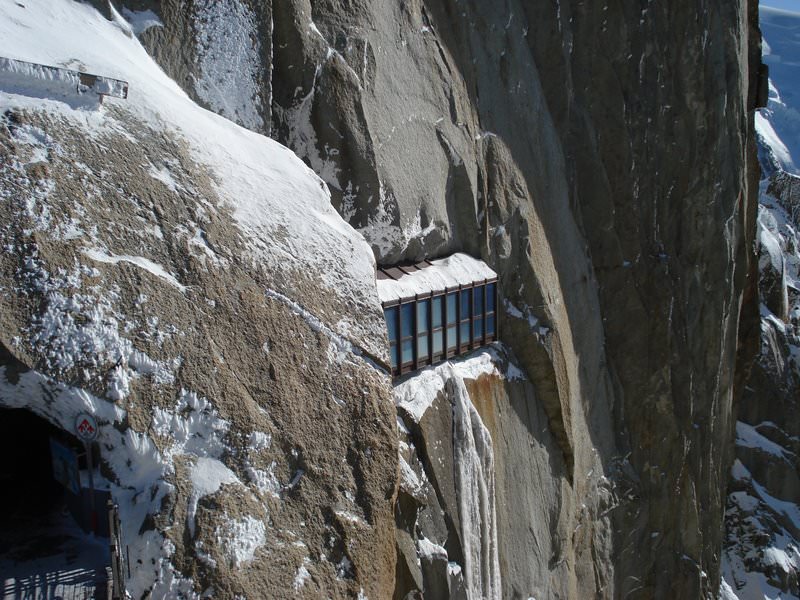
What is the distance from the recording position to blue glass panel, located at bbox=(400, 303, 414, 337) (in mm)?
12375

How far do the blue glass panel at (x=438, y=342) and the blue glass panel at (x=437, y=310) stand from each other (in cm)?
14

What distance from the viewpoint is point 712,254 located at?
22.7m

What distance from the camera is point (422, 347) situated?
1297 centimetres

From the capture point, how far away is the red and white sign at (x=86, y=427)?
732 cm

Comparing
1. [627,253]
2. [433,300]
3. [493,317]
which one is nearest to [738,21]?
[627,253]

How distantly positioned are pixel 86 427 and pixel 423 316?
6.62 metres

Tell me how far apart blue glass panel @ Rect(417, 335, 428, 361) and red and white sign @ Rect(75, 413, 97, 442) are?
636 cm

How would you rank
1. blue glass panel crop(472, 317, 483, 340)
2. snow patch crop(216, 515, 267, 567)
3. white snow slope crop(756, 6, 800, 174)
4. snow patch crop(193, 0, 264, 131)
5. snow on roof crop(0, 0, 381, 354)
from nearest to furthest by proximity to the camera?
snow patch crop(216, 515, 267, 567) → snow on roof crop(0, 0, 381, 354) → snow patch crop(193, 0, 264, 131) → blue glass panel crop(472, 317, 483, 340) → white snow slope crop(756, 6, 800, 174)

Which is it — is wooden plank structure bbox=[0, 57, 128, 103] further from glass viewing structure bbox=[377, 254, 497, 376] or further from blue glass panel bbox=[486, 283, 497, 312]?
blue glass panel bbox=[486, 283, 497, 312]

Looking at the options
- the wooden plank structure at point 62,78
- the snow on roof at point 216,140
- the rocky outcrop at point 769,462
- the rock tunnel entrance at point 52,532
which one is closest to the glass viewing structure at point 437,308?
the snow on roof at point 216,140

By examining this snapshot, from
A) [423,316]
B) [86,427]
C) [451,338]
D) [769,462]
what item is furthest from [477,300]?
[769,462]

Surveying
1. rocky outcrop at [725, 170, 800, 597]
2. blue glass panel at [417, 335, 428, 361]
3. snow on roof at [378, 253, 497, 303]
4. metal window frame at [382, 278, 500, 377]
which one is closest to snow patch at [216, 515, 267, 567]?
metal window frame at [382, 278, 500, 377]

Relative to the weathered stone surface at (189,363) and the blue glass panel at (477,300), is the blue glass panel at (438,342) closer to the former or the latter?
the blue glass panel at (477,300)

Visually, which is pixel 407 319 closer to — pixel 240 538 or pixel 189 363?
pixel 189 363
